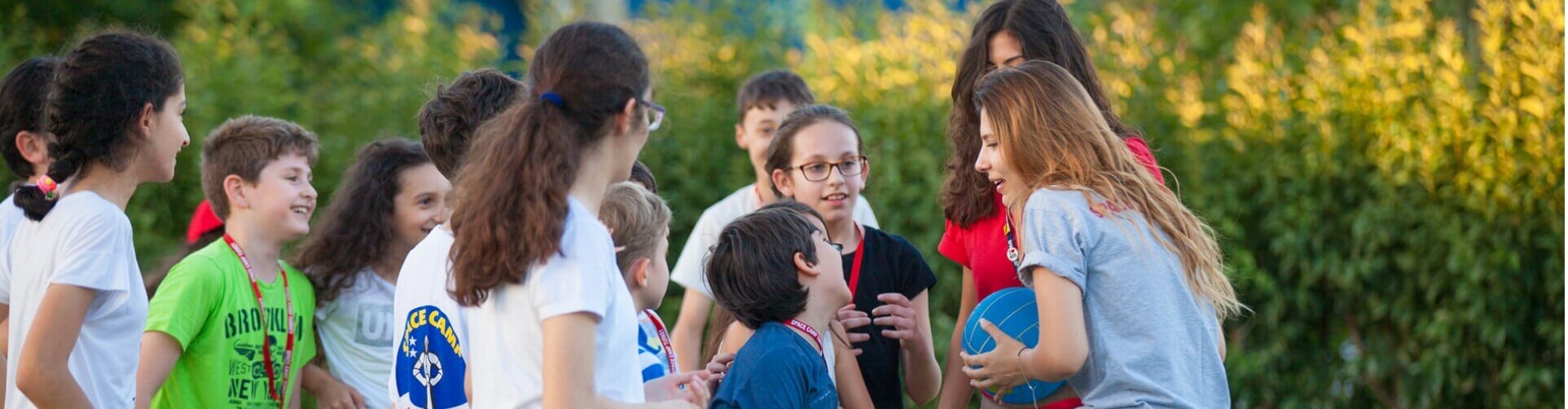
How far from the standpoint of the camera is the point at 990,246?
Answer: 3.46m

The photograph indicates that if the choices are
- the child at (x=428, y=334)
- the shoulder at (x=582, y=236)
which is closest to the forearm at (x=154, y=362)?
the child at (x=428, y=334)

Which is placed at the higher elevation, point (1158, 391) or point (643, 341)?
point (643, 341)

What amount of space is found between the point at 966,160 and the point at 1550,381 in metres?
2.76

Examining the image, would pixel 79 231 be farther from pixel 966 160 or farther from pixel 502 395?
pixel 966 160

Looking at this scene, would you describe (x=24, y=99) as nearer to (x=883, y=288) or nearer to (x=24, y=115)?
(x=24, y=115)

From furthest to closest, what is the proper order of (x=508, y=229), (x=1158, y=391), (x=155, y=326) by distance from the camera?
(x=155, y=326) → (x=1158, y=391) → (x=508, y=229)

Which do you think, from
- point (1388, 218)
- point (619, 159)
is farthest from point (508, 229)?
point (1388, 218)

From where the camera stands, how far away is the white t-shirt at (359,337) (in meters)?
4.14

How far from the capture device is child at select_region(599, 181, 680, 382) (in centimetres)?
305

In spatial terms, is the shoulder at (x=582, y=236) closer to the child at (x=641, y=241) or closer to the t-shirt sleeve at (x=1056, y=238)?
the child at (x=641, y=241)

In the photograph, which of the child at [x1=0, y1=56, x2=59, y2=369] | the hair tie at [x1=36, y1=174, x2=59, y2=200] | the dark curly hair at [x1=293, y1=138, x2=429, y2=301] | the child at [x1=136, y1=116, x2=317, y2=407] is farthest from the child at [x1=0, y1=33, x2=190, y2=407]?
the dark curly hair at [x1=293, y1=138, x2=429, y2=301]

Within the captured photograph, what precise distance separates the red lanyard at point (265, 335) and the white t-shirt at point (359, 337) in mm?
182

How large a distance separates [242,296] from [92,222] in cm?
82

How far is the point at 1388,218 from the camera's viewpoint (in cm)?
539
